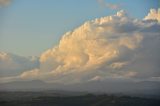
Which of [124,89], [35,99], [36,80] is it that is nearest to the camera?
[36,80]

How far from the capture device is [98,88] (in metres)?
15.9

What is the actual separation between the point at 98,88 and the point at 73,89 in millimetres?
1772

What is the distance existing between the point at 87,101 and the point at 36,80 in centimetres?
367

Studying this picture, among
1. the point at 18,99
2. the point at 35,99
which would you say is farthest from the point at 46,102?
the point at 18,99

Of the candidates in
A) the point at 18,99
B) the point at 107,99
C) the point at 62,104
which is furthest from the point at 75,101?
the point at 18,99

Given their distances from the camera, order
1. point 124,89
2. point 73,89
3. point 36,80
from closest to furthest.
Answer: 1. point 36,80
2. point 73,89
3. point 124,89

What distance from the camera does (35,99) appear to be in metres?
15.7

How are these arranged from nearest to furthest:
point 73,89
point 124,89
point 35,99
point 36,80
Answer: point 36,80 → point 73,89 → point 35,99 → point 124,89

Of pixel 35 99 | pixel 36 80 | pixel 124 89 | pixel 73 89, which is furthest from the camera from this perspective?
pixel 124 89

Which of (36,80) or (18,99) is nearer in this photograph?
(36,80)

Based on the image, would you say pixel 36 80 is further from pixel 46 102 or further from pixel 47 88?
pixel 46 102

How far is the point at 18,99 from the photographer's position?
1475 cm

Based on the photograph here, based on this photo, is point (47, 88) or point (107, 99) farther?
point (107, 99)

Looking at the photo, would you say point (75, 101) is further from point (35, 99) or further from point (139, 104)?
point (139, 104)
